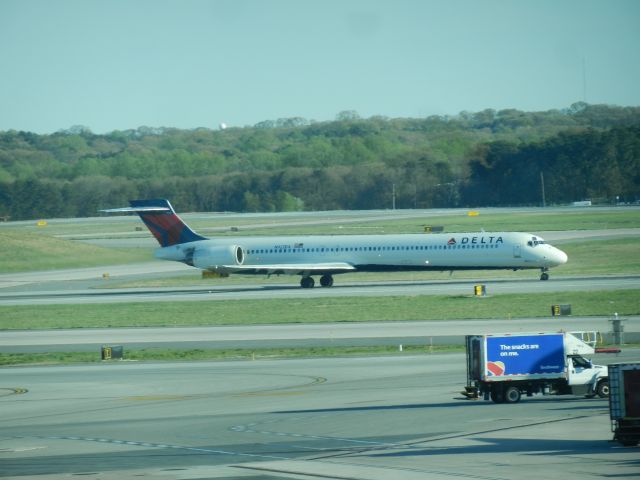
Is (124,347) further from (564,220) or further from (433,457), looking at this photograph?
(564,220)

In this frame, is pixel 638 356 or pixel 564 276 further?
→ pixel 564 276

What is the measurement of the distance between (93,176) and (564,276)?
130792 mm

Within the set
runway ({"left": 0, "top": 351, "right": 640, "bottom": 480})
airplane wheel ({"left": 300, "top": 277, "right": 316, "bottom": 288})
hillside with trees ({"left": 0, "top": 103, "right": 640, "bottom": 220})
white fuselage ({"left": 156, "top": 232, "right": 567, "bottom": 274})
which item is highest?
hillside with trees ({"left": 0, "top": 103, "right": 640, "bottom": 220})

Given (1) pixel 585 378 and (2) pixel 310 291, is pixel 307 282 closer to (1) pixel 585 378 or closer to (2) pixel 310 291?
(2) pixel 310 291

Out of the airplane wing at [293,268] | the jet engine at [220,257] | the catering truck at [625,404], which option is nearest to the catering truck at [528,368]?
the catering truck at [625,404]

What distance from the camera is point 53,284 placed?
299 ft

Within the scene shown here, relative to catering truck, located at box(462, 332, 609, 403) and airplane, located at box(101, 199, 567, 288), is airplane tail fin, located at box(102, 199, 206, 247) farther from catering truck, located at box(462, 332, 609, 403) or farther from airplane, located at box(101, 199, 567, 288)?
catering truck, located at box(462, 332, 609, 403)

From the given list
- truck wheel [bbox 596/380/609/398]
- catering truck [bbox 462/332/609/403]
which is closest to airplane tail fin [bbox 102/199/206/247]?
catering truck [bbox 462/332/609/403]

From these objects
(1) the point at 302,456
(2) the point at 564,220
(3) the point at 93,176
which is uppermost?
(3) the point at 93,176

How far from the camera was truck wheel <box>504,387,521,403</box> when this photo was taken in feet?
104

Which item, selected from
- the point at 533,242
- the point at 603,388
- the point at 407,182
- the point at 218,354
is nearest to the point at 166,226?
the point at 533,242

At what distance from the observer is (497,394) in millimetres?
31516

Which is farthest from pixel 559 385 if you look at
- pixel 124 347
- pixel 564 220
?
pixel 564 220

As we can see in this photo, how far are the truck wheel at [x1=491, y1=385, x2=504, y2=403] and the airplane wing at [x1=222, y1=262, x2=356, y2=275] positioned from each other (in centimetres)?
4164
